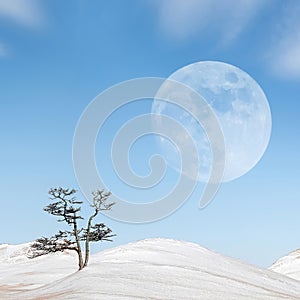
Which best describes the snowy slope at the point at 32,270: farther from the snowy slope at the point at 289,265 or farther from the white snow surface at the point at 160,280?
the snowy slope at the point at 289,265

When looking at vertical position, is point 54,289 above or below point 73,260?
below

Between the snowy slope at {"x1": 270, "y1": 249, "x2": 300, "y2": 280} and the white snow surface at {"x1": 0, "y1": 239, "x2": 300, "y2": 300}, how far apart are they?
1548 inches

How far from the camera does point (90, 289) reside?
1199 inches

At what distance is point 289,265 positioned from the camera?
3804 inches

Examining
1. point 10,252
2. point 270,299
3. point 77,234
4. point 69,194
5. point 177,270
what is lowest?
point 270,299

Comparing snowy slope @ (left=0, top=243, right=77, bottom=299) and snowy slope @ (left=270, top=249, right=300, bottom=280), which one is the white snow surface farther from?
snowy slope @ (left=270, top=249, right=300, bottom=280)

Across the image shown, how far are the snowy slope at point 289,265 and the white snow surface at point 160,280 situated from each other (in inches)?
1548

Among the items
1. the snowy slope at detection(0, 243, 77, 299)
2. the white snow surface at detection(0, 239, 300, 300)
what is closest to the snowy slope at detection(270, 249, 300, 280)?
the white snow surface at detection(0, 239, 300, 300)

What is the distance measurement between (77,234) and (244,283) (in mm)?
16914

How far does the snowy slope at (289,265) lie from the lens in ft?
287

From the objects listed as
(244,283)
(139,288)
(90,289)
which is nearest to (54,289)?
(90,289)

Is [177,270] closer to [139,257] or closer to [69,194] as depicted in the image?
[139,257]

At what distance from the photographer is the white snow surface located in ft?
99.9

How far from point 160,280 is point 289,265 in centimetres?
7145
